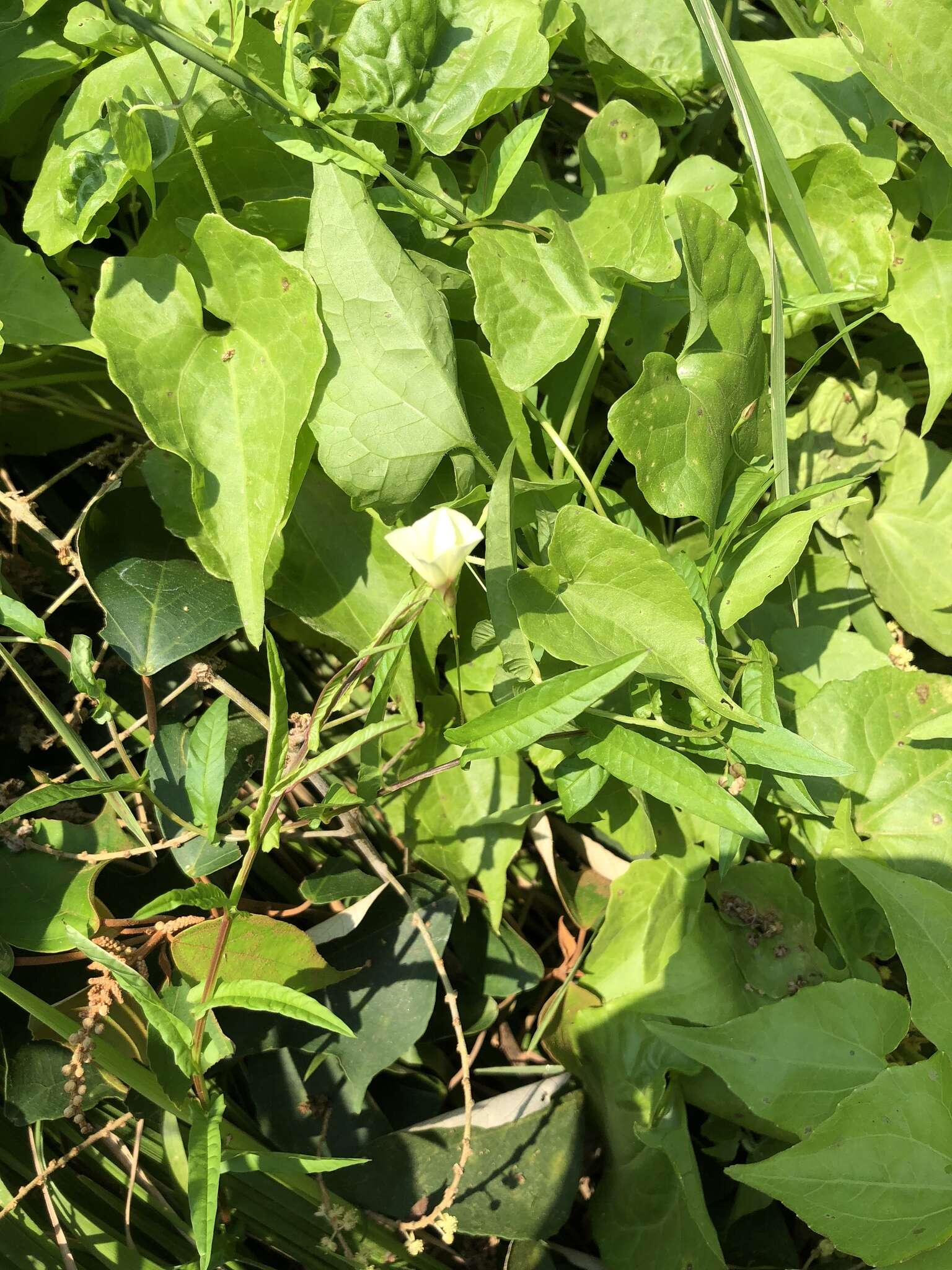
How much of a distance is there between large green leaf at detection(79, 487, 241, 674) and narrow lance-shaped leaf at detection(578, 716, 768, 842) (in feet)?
1.08

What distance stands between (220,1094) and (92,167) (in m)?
0.71

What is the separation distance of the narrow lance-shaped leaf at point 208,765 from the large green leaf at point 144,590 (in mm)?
97

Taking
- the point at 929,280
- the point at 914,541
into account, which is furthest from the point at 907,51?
the point at 914,541

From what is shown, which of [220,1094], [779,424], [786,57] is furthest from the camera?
[786,57]

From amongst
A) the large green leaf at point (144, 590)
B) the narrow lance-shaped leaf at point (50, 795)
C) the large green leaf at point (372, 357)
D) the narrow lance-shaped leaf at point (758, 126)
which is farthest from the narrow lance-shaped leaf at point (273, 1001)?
the narrow lance-shaped leaf at point (758, 126)

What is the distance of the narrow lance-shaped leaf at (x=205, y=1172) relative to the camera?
0.60 metres

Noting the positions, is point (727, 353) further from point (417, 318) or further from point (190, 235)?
point (190, 235)

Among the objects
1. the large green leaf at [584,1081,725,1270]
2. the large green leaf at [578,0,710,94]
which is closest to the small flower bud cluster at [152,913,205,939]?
the large green leaf at [584,1081,725,1270]

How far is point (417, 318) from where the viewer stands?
0.75 m

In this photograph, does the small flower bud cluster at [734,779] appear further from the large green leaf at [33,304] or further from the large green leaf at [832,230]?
the large green leaf at [33,304]

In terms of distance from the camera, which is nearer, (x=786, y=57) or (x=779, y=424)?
(x=779, y=424)

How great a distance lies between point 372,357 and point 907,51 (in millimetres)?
561

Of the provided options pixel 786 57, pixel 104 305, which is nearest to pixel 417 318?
pixel 104 305

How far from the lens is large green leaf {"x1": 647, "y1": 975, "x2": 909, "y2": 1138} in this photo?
29.5 inches
